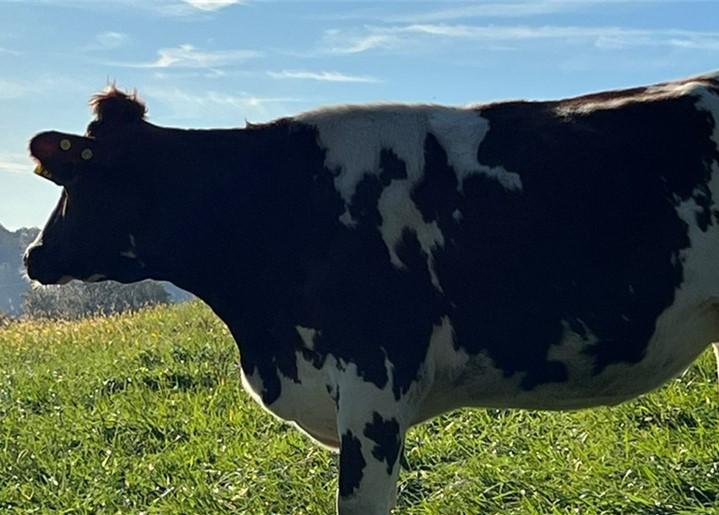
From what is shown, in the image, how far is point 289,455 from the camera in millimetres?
7051

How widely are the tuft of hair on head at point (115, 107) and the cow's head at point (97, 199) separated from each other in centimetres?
7

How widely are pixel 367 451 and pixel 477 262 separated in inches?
38.4

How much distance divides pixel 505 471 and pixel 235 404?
11.1 ft

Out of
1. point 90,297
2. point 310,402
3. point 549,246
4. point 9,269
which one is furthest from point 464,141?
point 9,269

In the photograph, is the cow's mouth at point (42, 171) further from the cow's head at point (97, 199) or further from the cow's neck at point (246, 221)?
the cow's neck at point (246, 221)

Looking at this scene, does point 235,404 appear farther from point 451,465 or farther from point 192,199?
point 192,199

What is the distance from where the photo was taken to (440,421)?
24.7ft

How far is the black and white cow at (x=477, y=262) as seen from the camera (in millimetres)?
4527

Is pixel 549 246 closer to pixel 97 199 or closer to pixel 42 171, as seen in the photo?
pixel 97 199

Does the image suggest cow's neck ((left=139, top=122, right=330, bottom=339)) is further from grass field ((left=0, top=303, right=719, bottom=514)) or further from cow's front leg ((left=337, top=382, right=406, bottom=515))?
grass field ((left=0, top=303, right=719, bottom=514))

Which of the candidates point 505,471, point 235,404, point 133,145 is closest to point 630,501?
point 505,471

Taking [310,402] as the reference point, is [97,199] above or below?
above

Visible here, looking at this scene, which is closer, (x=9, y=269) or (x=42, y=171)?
(x=42, y=171)

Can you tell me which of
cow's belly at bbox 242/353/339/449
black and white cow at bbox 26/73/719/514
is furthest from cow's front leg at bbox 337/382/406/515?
cow's belly at bbox 242/353/339/449
